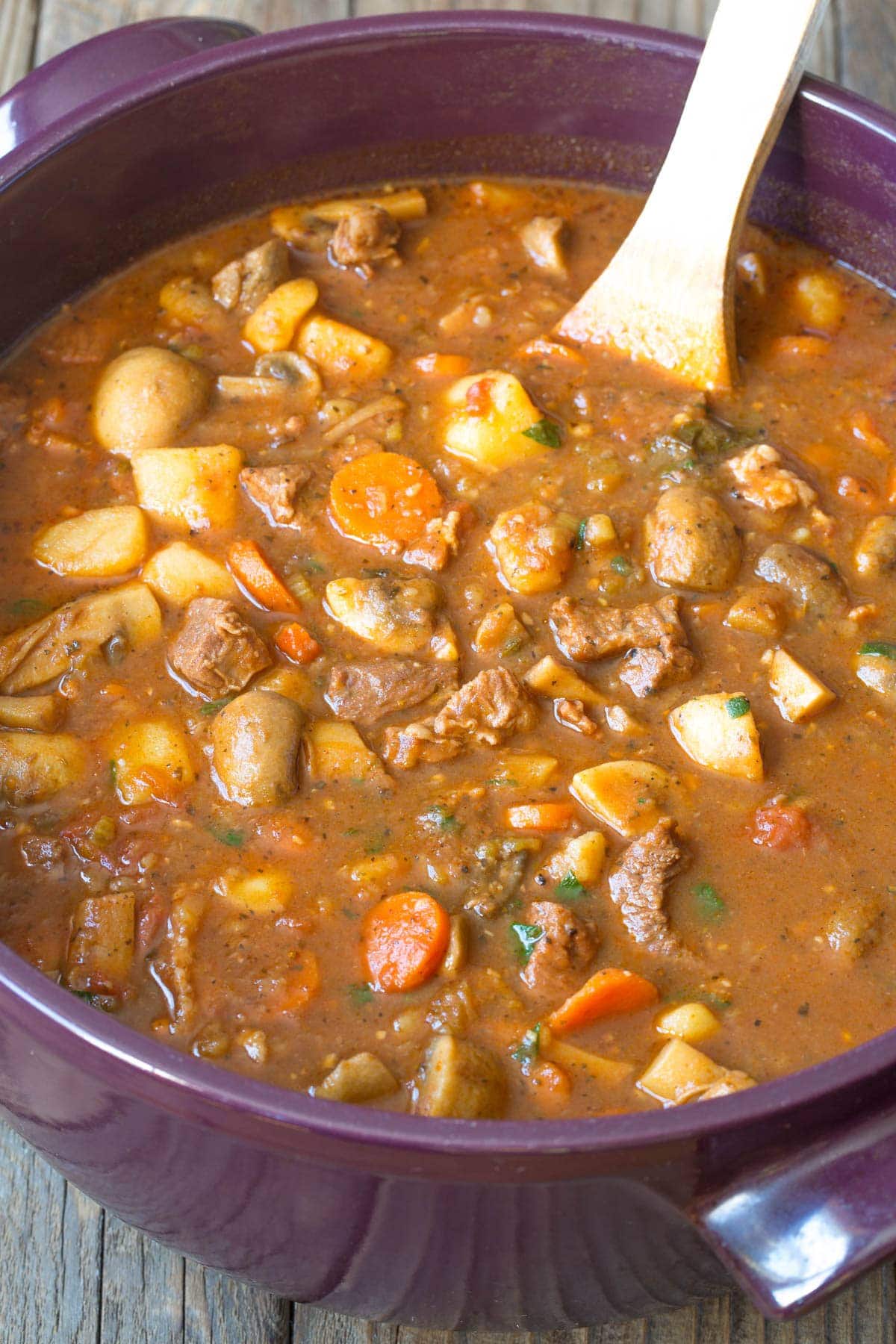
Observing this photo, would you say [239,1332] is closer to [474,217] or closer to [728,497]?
[728,497]

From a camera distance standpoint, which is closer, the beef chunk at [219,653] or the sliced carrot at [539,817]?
the sliced carrot at [539,817]

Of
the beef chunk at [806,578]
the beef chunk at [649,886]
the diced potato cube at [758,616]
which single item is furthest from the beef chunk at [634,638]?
the beef chunk at [649,886]

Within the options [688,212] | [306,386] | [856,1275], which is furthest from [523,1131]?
[688,212]

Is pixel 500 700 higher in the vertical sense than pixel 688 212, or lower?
lower

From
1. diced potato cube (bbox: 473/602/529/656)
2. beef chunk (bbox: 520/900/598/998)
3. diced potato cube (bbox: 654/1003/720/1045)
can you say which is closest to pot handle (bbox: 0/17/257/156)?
diced potato cube (bbox: 473/602/529/656)

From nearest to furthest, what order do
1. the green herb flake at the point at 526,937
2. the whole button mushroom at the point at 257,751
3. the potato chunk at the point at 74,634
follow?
the green herb flake at the point at 526,937
the whole button mushroom at the point at 257,751
the potato chunk at the point at 74,634

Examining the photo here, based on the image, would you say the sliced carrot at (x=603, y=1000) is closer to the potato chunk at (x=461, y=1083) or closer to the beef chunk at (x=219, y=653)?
the potato chunk at (x=461, y=1083)

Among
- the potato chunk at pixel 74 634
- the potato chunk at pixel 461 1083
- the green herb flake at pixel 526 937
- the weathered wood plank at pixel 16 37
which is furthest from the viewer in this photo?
the weathered wood plank at pixel 16 37
